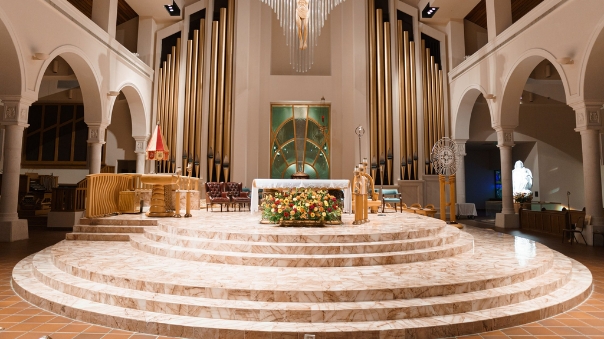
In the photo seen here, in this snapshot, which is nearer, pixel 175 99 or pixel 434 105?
pixel 175 99

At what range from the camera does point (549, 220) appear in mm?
8617

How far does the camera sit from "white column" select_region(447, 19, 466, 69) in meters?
12.5

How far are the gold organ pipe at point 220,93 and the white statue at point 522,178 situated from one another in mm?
10273

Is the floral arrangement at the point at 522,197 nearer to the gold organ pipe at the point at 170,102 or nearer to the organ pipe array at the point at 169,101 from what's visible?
the organ pipe array at the point at 169,101

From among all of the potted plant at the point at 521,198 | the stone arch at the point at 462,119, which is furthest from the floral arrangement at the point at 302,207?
the potted plant at the point at 521,198

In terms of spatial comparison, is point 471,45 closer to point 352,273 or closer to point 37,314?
point 352,273

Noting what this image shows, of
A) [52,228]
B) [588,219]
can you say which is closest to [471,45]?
[588,219]

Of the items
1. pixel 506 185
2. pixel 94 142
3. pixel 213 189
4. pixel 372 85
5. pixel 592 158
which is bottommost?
pixel 213 189

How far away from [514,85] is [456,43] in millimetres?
3718

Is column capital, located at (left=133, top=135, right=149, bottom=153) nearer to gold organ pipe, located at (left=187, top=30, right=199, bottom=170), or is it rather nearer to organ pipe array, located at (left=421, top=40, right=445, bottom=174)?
gold organ pipe, located at (left=187, top=30, right=199, bottom=170)

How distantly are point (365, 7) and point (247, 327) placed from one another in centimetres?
1211

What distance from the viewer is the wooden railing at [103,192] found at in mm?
6737

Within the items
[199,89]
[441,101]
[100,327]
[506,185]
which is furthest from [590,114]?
[199,89]

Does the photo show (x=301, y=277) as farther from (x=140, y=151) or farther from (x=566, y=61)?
(x=140, y=151)
